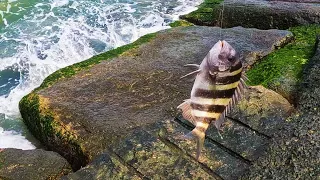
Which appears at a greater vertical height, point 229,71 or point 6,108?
point 229,71

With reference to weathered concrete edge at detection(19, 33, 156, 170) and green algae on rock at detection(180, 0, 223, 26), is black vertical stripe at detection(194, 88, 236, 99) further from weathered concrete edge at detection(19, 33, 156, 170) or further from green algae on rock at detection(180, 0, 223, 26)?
green algae on rock at detection(180, 0, 223, 26)

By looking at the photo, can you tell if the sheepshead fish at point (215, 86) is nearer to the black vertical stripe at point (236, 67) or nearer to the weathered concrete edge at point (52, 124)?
the black vertical stripe at point (236, 67)

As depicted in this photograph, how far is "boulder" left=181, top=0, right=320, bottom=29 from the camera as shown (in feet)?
27.9

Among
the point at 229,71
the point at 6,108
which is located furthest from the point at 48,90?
the point at 229,71

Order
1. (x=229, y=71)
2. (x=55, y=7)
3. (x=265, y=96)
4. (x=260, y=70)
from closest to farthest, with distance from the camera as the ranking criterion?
(x=229, y=71)
(x=265, y=96)
(x=260, y=70)
(x=55, y=7)

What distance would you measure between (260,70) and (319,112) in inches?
84.4

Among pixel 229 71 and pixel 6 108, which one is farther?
pixel 6 108

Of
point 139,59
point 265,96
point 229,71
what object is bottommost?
point 139,59

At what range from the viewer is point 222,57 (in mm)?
2711

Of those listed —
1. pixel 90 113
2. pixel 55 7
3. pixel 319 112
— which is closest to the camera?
pixel 319 112

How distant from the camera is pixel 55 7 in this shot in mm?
11633

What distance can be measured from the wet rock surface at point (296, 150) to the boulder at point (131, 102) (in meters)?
0.23

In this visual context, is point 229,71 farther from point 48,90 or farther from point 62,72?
point 62,72

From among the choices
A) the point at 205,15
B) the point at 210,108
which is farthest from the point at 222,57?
the point at 205,15
